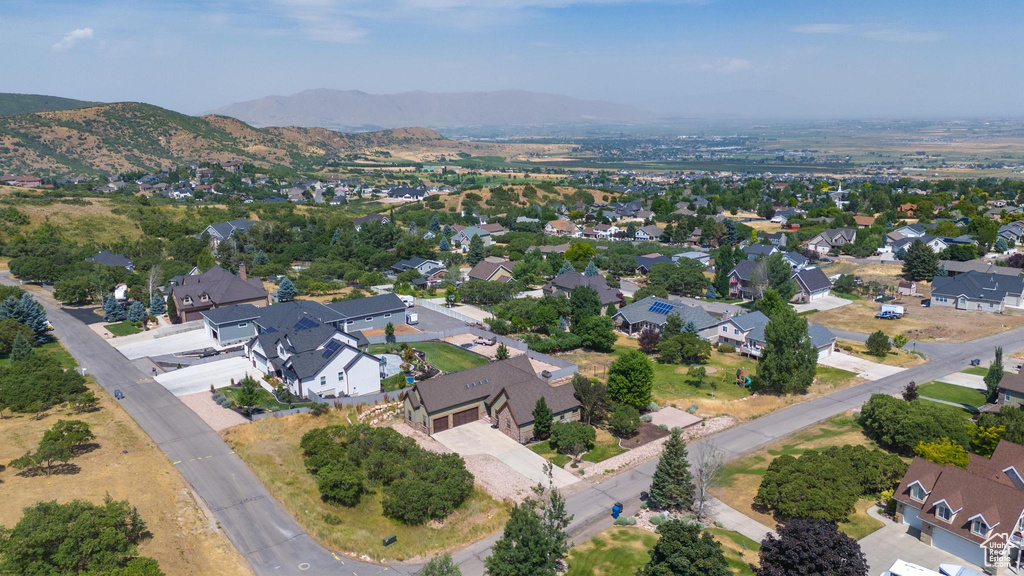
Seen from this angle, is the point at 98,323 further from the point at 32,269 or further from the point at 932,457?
the point at 932,457

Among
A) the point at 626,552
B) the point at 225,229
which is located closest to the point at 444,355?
the point at 626,552

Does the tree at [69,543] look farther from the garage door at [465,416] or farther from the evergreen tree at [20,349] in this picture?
the evergreen tree at [20,349]

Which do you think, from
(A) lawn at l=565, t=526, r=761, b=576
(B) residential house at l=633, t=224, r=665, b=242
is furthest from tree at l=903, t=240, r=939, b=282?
(A) lawn at l=565, t=526, r=761, b=576

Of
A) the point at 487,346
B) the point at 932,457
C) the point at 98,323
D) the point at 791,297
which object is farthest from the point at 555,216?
the point at 932,457

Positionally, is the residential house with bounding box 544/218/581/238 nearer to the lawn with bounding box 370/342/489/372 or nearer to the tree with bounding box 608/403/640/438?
the lawn with bounding box 370/342/489/372

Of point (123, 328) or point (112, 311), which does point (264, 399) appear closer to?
point (123, 328)
